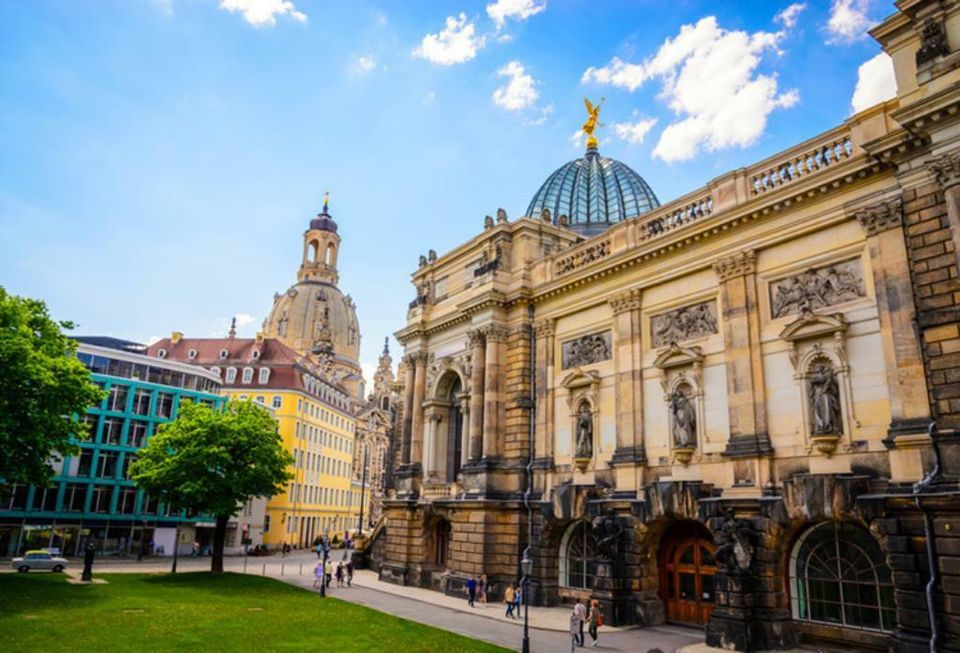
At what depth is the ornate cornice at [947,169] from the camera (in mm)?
19703

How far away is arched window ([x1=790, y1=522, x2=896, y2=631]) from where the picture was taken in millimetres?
21344

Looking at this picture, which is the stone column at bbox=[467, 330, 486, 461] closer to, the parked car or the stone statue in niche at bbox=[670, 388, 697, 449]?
the stone statue in niche at bbox=[670, 388, 697, 449]

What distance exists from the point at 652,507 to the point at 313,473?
67.9 meters

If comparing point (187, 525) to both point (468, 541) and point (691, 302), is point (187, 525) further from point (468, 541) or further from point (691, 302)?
point (691, 302)

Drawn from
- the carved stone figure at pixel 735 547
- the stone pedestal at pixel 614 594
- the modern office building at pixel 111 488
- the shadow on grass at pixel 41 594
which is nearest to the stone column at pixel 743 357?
the carved stone figure at pixel 735 547

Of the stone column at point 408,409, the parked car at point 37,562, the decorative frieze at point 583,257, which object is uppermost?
the decorative frieze at point 583,257

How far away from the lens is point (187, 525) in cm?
6550

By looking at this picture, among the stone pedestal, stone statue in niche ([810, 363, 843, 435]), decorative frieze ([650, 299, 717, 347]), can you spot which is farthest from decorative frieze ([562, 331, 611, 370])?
stone statue in niche ([810, 363, 843, 435])

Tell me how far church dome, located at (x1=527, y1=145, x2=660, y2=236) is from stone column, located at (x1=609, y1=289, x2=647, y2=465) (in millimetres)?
18219

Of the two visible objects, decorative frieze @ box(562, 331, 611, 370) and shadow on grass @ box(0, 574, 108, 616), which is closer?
shadow on grass @ box(0, 574, 108, 616)

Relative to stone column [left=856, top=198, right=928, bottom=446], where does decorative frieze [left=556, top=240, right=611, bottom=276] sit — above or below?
above

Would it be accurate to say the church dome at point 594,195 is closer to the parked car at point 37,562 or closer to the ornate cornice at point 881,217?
the ornate cornice at point 881,217

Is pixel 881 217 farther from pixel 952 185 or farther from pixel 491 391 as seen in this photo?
pixel 491 391

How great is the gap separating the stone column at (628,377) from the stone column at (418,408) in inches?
611
